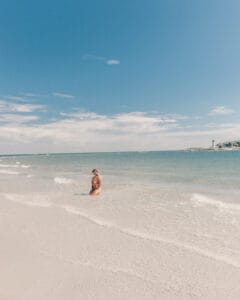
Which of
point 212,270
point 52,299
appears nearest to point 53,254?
point 52,299

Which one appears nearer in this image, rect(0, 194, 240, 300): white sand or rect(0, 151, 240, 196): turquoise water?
rect(0, 194, 240, 300): white sand

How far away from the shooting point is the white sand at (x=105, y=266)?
4.63 metres

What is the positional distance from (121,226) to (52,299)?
4410mm

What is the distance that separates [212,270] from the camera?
5391 mm

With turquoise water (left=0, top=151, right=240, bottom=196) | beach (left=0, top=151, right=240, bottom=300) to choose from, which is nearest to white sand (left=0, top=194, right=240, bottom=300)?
beach (left=0, top=151, right=240, bottom=300)

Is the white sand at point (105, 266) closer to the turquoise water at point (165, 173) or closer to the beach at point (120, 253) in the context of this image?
the beach at point (120, 253)

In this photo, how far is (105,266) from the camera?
5.61 meters

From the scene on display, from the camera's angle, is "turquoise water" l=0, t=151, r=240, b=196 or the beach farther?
"turquoise water" l=0, t=151, r=240, b=196

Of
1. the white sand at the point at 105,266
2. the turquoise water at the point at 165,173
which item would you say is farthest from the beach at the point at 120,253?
the turquoise water at the point at 165,173

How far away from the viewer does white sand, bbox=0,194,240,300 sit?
4.63m

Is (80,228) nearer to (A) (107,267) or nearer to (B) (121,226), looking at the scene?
(B) (121,226)

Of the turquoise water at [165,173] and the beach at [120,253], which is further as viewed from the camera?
the turquoise water at [165,173]

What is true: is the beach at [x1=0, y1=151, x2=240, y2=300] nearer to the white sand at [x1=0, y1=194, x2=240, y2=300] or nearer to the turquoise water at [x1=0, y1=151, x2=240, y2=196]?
the white sand at [x1=0, y1=194, x2=240, y2=300]

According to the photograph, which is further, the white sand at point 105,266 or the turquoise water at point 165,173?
the turquoise water at point 165,173
